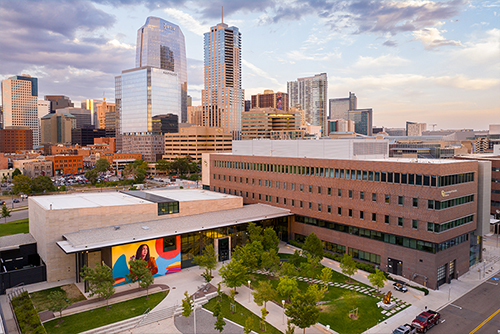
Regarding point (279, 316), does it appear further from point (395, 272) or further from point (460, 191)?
point (460, 191)

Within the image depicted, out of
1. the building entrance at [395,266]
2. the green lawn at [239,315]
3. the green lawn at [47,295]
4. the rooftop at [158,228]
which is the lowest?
the green lawn at [239,315]

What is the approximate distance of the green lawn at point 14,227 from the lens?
71.9m

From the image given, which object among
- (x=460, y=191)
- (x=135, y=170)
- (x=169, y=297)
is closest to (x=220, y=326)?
(x=169, y=297)

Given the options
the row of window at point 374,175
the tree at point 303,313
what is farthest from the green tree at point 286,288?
the row of window at point 374,175

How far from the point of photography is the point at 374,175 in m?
51.8

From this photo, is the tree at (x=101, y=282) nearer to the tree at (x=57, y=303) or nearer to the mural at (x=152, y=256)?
the tree at (x=57, y=303)

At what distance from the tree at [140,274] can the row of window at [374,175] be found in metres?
33.5

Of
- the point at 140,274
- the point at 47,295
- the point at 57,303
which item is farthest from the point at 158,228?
the point at 57,303

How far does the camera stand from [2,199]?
397ft

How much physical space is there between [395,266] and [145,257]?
3662 centimetres

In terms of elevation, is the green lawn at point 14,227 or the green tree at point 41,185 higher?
A: the green tree at point 41,185

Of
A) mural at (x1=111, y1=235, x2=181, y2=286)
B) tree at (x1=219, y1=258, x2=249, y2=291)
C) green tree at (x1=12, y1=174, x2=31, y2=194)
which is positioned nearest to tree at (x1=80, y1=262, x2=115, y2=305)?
mural at (x1=111, y1=235, x2=181, y2=286)

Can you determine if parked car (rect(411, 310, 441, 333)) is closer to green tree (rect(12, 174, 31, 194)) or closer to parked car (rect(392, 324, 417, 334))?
parked car (rect(392, 324, 417, 334))

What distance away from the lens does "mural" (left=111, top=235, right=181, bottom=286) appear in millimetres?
45031
